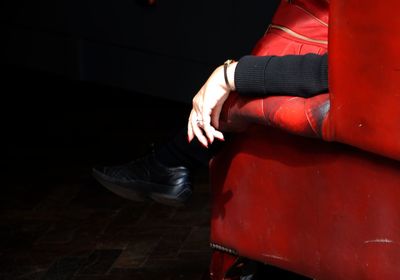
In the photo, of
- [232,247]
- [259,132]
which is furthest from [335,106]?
[232,247]

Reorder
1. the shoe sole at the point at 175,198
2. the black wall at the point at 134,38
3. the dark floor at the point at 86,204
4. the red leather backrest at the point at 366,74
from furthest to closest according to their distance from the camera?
the black wall at the point at 134,38, the dark floor at the point at 86,204, the shoe sole at the point at 175,198, the red leather backrest at the point at 366,74

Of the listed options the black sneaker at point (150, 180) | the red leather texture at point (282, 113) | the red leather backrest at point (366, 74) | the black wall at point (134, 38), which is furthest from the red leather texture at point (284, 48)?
the black wall at point (134, 38)

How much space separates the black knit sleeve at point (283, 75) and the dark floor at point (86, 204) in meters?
0.90

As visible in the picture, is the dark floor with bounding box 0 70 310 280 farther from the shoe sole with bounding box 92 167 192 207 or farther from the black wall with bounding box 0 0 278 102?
the shoe sole with bounding box 92 167 192 207

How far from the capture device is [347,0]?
6.36ft

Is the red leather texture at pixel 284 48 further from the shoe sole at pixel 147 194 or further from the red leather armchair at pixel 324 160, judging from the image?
the shoe sole at pixel 147 194

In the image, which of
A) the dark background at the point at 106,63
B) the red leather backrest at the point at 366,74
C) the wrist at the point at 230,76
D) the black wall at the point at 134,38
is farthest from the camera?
the black wall at the point at 134,38

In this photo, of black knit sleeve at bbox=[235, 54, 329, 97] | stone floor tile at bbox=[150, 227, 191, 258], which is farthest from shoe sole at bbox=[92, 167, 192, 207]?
stone floor tile at bbox=[150, 227, 191, 258]

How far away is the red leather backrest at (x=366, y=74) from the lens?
1.89 meters

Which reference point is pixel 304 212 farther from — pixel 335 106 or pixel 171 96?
pixel 171 96

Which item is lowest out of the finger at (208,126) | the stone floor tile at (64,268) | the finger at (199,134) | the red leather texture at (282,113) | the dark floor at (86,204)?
the dark floor at (86,204)

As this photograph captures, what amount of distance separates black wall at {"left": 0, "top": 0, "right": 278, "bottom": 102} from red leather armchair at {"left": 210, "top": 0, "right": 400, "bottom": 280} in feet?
10.5

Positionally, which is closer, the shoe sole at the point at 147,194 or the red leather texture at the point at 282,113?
the red leather texture at the point at 282,113

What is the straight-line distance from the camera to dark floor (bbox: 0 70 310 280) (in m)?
3.52
